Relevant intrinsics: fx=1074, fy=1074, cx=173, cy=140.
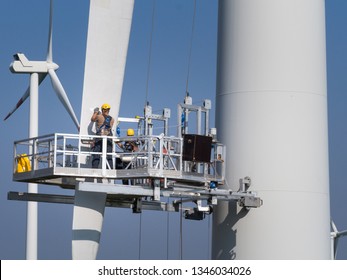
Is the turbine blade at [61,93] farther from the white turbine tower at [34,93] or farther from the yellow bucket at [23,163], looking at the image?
the yellow bucket at [23,163]

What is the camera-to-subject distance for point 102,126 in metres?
36.2

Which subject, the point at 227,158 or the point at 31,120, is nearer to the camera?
the point at 227,158

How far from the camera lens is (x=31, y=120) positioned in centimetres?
4853

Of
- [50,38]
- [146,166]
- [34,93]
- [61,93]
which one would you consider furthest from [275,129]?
[34,93]

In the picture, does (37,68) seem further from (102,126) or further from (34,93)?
(102,126)

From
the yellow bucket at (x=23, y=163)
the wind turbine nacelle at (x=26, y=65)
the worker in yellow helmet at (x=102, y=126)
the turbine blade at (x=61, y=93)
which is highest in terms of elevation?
the wind turbine nacelle at (x=26, y=65)

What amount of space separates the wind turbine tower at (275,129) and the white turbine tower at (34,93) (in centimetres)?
916

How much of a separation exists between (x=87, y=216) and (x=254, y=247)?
227 inches

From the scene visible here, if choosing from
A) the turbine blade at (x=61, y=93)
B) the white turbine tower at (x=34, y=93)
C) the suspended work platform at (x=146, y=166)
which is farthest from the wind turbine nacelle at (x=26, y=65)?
the suspended work platform at (x=146, y=166)

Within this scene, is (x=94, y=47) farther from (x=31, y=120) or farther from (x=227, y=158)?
(x=31, y=120)

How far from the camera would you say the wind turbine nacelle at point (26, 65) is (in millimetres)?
51559

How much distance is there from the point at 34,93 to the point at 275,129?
54.2 feet

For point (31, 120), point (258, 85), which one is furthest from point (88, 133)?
point (31, 120)

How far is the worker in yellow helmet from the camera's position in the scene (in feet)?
116
